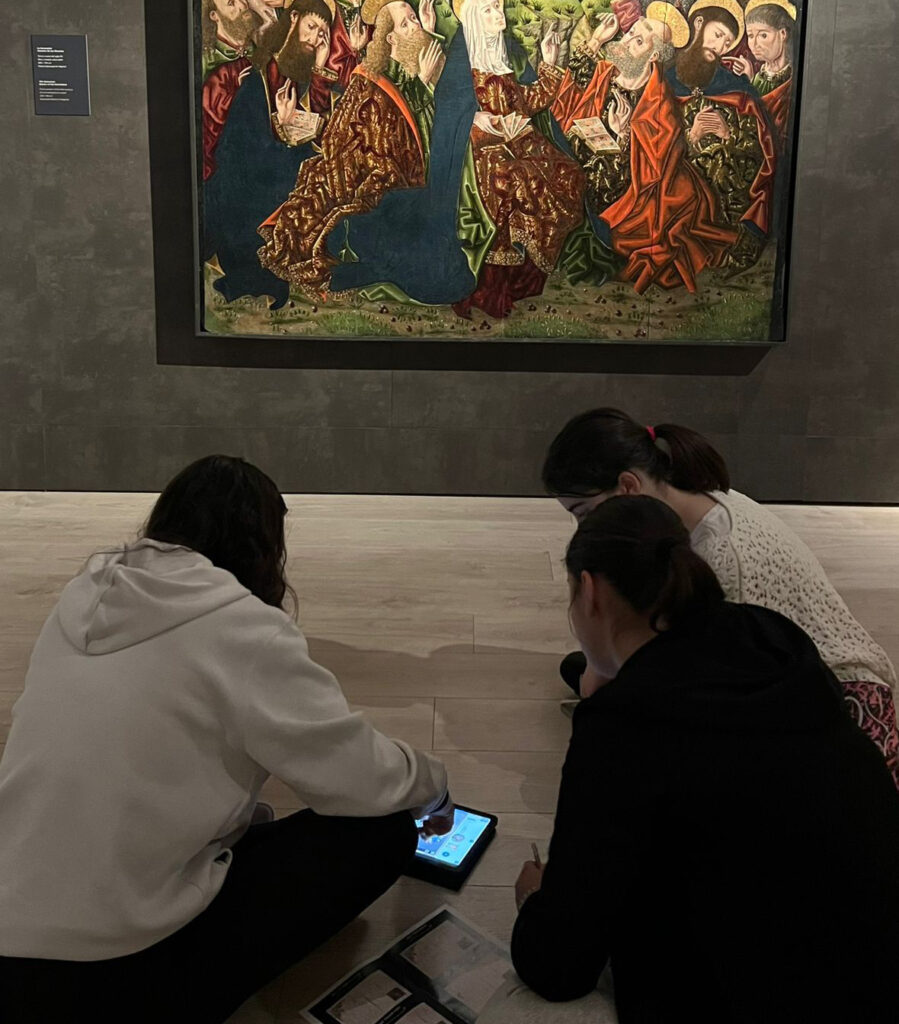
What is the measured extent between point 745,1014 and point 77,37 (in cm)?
527

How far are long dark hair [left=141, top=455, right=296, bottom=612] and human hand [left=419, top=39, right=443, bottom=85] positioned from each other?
3.89m

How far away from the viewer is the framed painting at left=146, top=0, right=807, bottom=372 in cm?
503

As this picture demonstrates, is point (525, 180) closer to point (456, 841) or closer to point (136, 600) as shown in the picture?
point (456, 841)

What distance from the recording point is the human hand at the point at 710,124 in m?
5.11

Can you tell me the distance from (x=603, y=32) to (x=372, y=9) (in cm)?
111

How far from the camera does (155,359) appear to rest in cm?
542

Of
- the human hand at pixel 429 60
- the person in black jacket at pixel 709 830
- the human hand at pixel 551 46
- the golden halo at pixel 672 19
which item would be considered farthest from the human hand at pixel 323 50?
the person in black jacket at pixel 709 830

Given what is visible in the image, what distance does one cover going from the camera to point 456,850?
2180 mm

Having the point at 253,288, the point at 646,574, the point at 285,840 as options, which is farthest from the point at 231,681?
the point at 253,288

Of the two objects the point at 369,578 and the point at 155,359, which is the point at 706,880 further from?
the point at 155,359

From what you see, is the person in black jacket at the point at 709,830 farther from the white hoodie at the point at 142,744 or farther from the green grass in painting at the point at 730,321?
the green grass in painting at the point at 730,321

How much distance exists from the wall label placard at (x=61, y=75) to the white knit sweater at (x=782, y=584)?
426 centimetres

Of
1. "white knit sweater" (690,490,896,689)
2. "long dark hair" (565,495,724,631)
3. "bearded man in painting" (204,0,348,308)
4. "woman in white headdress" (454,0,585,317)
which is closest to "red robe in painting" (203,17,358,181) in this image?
"bearded man in painting" (204,0,348,308)

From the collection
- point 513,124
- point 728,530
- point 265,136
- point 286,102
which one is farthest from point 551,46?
→ point 728,530
